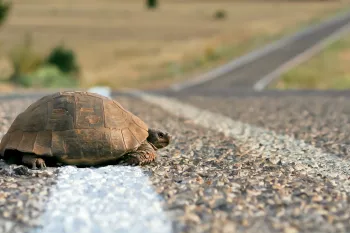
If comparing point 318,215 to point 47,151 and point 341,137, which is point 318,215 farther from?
point 341,137

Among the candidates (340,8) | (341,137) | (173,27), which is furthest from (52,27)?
(341,137)

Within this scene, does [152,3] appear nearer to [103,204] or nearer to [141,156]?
[141,156]

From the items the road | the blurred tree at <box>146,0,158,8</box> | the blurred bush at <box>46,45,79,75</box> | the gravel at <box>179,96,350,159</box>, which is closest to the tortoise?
the road

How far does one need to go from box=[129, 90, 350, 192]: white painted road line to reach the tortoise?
2386 millimetres

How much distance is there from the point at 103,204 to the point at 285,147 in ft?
16.8

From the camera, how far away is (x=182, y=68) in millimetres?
42375

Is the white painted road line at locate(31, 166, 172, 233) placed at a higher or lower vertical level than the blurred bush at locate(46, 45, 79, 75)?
higher

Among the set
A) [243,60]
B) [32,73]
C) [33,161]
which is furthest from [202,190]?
[243,60]

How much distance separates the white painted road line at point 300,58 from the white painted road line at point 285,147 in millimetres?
16166

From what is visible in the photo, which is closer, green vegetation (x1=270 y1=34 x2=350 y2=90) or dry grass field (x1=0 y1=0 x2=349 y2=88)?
green vegetation (x1=270 y1=34 x2=350 y2=90)

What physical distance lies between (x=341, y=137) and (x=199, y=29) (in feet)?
217

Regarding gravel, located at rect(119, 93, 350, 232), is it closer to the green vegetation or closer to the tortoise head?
the tortoise head

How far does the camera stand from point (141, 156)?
7.40m

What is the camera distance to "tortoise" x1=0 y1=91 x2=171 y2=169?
705 centimetres
